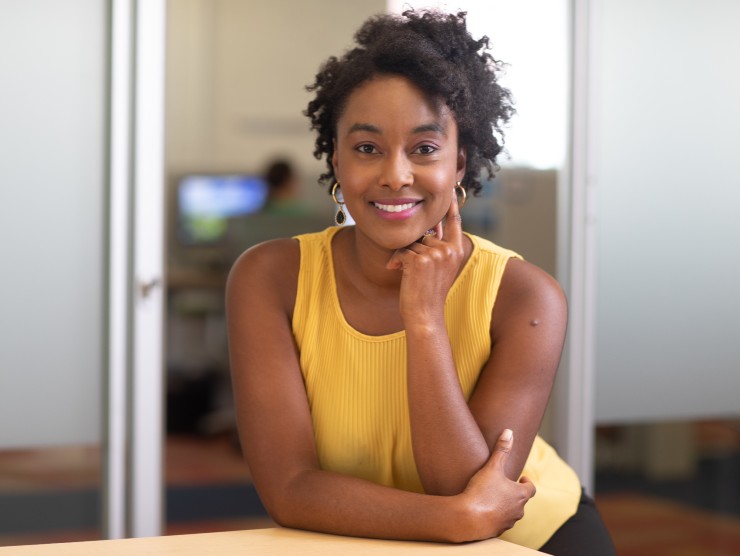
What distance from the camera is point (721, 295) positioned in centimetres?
350

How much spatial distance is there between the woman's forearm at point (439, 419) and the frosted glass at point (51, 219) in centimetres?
157

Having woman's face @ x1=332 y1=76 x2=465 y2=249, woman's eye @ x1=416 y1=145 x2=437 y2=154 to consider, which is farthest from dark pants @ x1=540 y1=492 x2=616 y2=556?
woman's eye @ x1=416 y1=145 x2=437 y2=154

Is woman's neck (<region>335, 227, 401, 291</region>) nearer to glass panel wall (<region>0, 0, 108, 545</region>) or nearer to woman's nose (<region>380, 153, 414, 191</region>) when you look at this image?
woman's nose (<region>380, 153, 414, 191</region>)

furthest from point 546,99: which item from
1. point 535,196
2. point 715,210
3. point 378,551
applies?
point 378,551

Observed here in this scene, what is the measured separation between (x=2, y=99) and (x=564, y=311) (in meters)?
1.80

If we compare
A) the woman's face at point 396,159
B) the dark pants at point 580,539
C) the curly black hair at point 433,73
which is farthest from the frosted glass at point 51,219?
the dark pants at point 580,539

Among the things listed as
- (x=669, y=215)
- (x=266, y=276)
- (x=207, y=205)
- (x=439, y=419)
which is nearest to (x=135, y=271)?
(x=266, y=276)

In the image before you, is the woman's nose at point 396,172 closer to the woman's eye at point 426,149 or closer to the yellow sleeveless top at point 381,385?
the woman's eye at point 426,149

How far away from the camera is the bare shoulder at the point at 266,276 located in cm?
182

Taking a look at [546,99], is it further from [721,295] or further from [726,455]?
[726,455]

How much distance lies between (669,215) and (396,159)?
203 cm

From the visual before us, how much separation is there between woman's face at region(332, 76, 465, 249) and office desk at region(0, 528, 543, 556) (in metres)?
0.53

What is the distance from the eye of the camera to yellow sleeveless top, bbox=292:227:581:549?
1.77 meters

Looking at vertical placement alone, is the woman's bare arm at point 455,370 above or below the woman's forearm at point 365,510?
above
